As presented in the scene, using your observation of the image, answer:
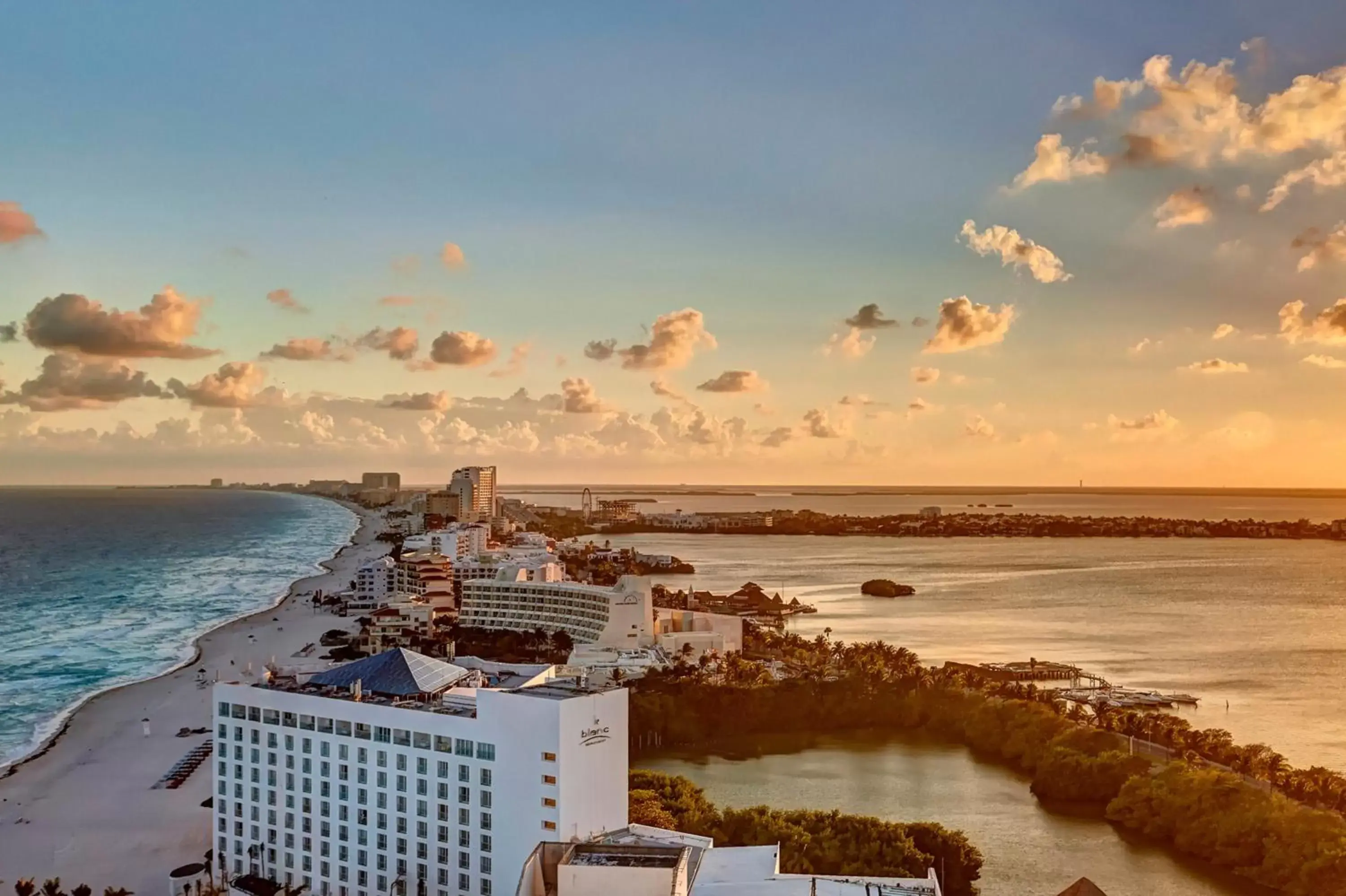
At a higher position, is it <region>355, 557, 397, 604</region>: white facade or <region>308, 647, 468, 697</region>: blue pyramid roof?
<region>308, 647, 468, 697</region>: blue pyramid roof

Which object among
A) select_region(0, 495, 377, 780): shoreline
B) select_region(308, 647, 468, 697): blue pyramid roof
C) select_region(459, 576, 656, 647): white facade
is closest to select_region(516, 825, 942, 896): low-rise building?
select_region(308, 647, 468, 697): blue pyramid roof

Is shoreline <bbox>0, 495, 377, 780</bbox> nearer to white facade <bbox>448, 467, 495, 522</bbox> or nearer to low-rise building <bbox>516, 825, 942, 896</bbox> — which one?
low-rise building <bbox>516, 825, 942, 896</bbox>

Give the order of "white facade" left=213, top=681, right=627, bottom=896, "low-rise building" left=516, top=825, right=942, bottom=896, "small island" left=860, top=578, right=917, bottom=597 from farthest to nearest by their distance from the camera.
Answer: "small island" left=860, top=578, right=917, bottom=597, "white facade" left=213, top=681, right=627, bottom=896, "low-rise building" left=516, top=825, right=942, bottom=896

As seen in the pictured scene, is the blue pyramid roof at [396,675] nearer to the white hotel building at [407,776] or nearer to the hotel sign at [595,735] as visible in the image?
the white hotel building at [407,776]

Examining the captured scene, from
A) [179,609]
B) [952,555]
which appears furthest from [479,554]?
[952,555]

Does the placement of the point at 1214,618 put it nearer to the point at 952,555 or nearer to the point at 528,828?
the point at 952,555
